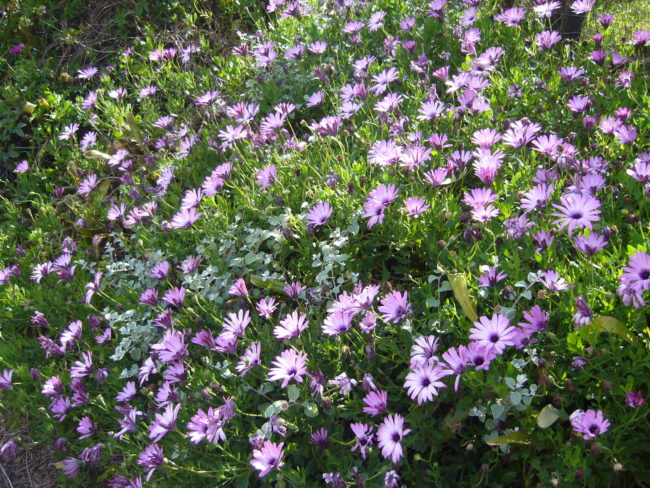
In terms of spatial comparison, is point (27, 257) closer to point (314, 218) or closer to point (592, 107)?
point (314, 218)

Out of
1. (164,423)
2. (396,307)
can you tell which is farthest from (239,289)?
(396,307)

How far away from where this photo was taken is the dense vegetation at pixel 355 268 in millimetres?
1680

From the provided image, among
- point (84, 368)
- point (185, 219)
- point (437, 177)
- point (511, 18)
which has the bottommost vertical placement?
point (84, 368)

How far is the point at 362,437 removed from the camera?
5.71 feet

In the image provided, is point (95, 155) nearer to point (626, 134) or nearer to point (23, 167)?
point (23, 167)

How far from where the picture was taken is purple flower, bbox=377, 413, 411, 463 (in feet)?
5.24

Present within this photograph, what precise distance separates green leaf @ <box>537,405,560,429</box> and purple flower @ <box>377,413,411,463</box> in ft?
1.14

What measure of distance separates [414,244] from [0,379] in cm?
174

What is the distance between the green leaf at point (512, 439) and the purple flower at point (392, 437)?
242 millimetres

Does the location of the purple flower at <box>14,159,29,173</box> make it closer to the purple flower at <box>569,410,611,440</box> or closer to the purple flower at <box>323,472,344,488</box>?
the purple flower at <box>323,472,344,488</box>

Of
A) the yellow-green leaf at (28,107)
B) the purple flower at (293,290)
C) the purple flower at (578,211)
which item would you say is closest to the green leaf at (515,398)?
the purple flower at (578,211)

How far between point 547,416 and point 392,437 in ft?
1.34

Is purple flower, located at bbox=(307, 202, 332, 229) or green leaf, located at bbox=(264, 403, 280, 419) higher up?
purple flower, located at bbox=(307, 202, 332, 229)

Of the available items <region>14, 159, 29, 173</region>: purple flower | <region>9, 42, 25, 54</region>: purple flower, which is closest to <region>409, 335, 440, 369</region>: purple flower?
<region>14, 159, 29, 173</region>: purple flower
